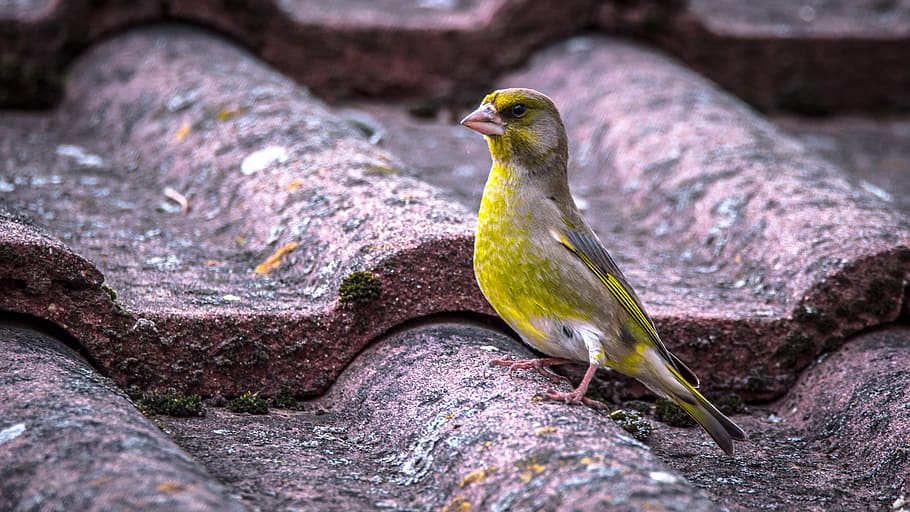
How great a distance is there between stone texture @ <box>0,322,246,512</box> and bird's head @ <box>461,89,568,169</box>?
1521 millimetres

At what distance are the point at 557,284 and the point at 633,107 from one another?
2903mm

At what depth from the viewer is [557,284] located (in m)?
3.23

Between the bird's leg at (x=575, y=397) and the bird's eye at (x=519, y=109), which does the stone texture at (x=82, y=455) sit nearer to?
the bird's leg at (x=575, y=397)

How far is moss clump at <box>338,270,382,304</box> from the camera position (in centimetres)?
335

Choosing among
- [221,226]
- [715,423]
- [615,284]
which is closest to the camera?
[715,423]

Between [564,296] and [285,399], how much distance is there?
98 cm

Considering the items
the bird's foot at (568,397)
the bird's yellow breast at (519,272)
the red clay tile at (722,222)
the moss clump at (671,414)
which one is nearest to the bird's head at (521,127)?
the bird's yellow breast at (519,272)

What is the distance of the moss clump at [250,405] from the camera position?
322 cm

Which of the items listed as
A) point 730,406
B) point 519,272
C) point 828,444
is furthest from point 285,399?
point 828,444

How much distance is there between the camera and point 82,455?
2254 mm

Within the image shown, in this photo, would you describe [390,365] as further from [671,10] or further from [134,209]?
[671,10]

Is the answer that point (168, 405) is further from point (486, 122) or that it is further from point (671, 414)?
point (671, 414)

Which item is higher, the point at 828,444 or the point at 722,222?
the point at 722,222

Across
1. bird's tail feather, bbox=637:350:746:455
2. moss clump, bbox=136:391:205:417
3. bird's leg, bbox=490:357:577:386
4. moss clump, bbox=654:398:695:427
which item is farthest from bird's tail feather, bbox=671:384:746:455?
moss clump, bbox=136:391:205:417
